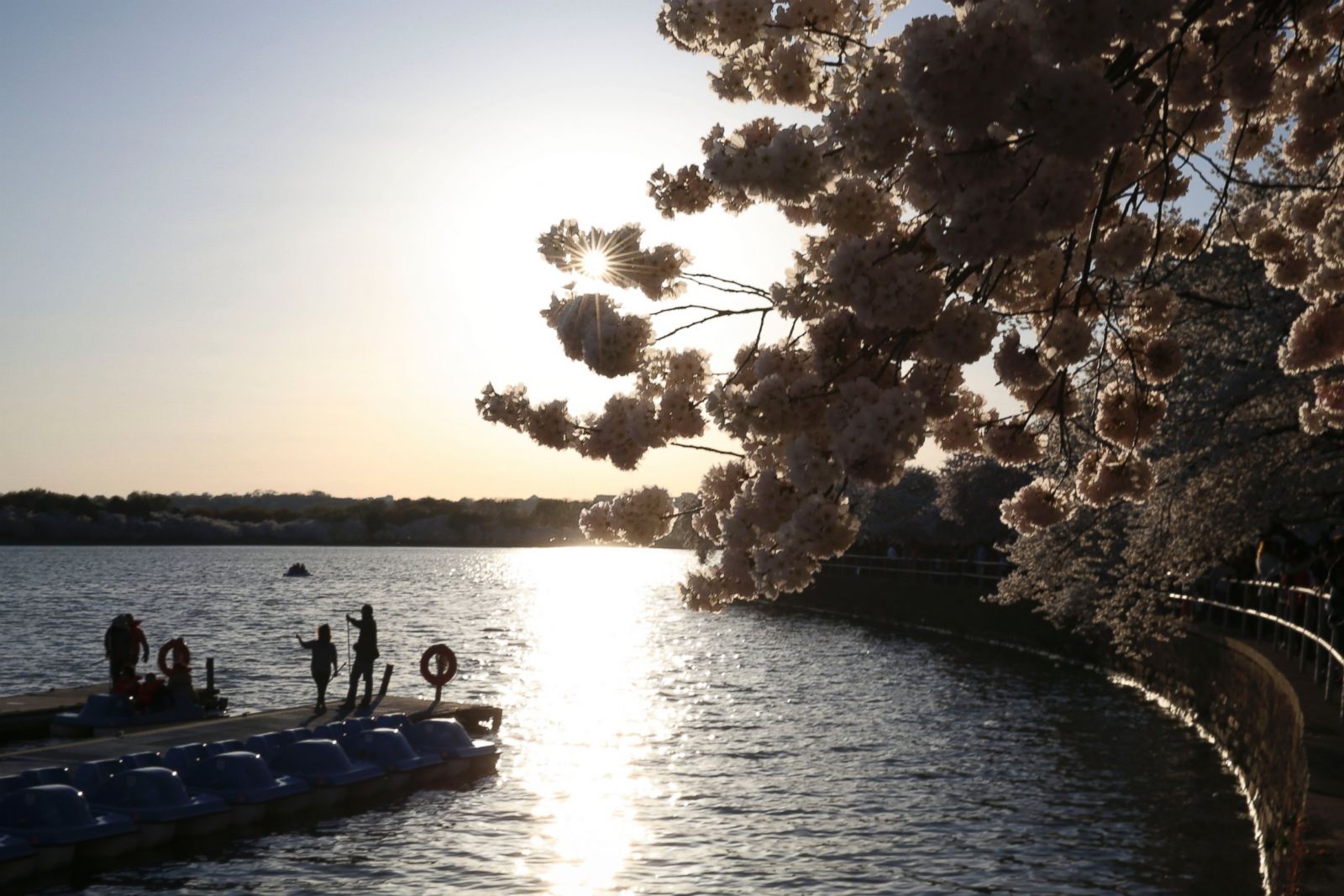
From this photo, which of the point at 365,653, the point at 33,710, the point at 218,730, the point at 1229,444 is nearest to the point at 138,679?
the point at 33,710

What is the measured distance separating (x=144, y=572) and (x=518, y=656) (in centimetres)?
10895

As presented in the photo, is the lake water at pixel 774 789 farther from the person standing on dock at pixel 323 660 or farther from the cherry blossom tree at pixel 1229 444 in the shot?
the cherry blossom tree at pixel 1229 444

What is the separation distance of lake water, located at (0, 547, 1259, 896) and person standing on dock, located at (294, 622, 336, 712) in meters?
3.62

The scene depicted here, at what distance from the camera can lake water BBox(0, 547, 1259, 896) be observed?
18.0m

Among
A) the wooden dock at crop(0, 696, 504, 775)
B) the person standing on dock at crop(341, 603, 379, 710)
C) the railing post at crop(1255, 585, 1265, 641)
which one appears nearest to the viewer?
the wooden dock at crop(0, 696, 504, 775)

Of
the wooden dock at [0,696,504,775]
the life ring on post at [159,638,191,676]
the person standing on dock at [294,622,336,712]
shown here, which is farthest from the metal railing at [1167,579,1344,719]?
the life ring on post at [159,638,191,676]

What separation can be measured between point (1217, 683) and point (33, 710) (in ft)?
75.3

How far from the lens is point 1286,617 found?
981 inches

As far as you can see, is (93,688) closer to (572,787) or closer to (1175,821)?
(572,787)

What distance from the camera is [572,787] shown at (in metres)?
24.5

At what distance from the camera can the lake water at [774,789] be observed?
1795 cm

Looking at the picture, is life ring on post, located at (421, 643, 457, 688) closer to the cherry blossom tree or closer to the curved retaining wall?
the cherry blossom tree

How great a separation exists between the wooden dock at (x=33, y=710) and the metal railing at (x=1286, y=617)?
21923 mm

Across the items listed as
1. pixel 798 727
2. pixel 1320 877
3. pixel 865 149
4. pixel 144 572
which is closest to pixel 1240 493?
pixel 798 727
